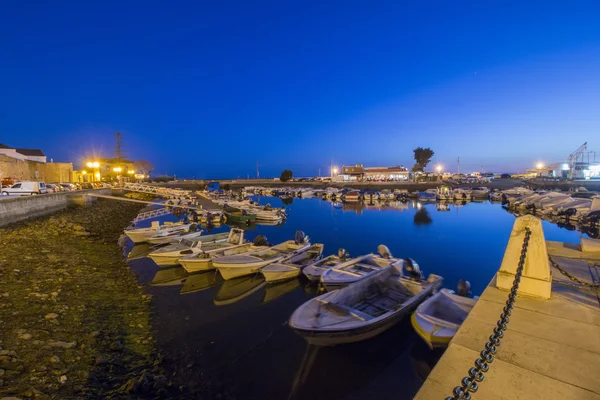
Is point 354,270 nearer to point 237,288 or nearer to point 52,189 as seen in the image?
point 237,288

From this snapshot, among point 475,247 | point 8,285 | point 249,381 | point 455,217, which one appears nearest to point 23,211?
point 8,285

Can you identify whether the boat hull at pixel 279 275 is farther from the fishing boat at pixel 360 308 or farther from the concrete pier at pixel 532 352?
the concrete pier at pixel 532 352

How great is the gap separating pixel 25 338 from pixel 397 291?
38.8ft

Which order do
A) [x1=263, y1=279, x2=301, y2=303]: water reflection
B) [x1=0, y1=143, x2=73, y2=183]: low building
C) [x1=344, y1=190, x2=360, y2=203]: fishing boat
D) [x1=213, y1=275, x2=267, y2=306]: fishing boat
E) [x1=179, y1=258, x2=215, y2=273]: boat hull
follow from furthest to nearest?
[x1=344, y1=190, x2=360, y2=203]: fishing boat, [x1=0, y1=143, x2=73, y2=183]: low building, [x1=179, y1=258, x2=215, y2=273]: boat hull, [x1=263, y1=279, x2=301, y2=303]: water reflection, [x1=213, y1=275, x2=267, y2=306]: fishing boat

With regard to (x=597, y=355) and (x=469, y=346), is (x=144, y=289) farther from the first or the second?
(x=597, y=355)

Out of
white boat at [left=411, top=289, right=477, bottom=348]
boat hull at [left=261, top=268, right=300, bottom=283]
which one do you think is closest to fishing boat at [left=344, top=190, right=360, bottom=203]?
boat hull at [left=261, top=268, right=300, bottom=283]

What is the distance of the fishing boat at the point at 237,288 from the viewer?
13008 millimetres

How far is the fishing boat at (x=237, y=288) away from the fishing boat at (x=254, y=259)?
404 mm

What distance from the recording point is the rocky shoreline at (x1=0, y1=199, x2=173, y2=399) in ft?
20.0

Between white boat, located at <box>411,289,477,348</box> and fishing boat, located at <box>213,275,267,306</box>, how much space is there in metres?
8.00

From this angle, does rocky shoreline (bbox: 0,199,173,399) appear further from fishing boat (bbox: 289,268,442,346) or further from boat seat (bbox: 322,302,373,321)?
boat seat (bbox: 322,302,373,321)

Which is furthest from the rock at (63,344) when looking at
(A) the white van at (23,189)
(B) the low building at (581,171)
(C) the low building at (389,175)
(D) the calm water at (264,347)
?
(B) the low building at (581,171)

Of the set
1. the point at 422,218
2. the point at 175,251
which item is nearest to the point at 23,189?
the point at 175,251

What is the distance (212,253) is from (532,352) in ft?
50.9
